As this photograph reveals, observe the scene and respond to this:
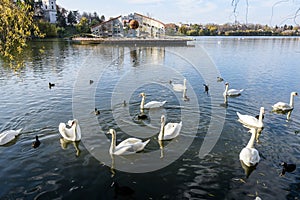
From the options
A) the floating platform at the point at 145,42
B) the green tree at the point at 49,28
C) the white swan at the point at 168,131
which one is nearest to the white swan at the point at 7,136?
the white swan at the point at 168,131

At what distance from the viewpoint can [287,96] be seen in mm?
20047

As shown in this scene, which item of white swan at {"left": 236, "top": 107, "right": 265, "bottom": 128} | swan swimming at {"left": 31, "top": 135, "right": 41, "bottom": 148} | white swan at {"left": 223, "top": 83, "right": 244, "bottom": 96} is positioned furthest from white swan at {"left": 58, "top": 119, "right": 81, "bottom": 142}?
white swan at {"left": 223, "top": 83, "right": 244, "bottom": 96}

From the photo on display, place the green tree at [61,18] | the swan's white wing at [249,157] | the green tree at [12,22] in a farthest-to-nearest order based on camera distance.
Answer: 1. the green tree at [61,18]
2. the swan's white wing at [249,157]
3. the green tree at [12,22]

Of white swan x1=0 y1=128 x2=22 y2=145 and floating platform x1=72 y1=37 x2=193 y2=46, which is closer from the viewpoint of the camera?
white swan x1=0 y1=128 x2=22 y2=145

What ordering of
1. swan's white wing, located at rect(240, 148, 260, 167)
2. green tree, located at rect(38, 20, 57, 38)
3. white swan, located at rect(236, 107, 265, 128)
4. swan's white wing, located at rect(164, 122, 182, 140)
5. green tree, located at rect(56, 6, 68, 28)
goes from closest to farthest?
1. swan's white wing, located at rect(240, 148, 260, 167)
2. swan's white wing, located at rect(164, 122, 182, 140)
3. white swan, located at rect(236, 107, 265, 128)
4. green tree, located at rect(38, 20, 57, 38)
5. green tree, located at rect(56, 6, 68, 28)

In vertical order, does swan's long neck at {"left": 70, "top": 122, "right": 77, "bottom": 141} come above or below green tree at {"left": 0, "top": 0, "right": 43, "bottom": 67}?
below

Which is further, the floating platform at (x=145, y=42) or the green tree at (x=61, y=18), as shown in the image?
the green tree at (x=61, y=18)

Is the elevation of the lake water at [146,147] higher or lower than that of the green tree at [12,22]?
lower

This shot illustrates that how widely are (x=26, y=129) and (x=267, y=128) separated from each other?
1344 cm

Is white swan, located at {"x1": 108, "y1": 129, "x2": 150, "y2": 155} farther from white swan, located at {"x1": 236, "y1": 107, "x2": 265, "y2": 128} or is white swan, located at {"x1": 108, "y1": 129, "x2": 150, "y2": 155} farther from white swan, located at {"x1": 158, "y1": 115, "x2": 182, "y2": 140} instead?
white swan, located at {"x1": 236, "y1": 107, "x2": 265, "y2": 128}

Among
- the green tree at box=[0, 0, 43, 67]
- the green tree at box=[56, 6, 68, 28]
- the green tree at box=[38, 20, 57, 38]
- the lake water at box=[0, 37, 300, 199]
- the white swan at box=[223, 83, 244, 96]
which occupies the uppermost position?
the green tree at box=[56, 6, 68, 28]

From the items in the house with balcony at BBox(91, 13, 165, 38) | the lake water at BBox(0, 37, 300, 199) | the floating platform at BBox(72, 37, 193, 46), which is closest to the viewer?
the lake water at BBox(0, 37, 300, 199)

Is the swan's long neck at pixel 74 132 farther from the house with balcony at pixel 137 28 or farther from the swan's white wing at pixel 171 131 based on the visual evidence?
the house with balcony at pixel 137 28

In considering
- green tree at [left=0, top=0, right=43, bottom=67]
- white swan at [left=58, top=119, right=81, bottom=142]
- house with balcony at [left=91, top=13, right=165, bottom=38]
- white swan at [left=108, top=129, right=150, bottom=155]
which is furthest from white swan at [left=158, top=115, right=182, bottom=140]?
house with balcony at [left=91, top=13, right=165, bottom=38]
